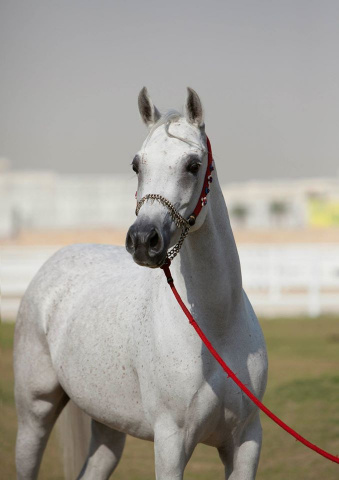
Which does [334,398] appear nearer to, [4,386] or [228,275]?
[4,386]

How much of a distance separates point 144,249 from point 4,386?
6.96 metres

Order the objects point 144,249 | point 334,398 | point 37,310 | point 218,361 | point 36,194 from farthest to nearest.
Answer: point 36,194
point 334,398
point 37,310
point 218,361
point 144,249

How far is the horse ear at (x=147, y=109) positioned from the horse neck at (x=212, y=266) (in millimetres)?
341

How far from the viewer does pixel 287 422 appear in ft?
22.9

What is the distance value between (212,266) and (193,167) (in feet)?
1.48

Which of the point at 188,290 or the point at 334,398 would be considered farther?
the point at 334,398

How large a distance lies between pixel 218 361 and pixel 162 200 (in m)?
0.72

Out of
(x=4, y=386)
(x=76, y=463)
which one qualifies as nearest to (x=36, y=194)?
(x=4, y=386)

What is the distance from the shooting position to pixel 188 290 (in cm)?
306

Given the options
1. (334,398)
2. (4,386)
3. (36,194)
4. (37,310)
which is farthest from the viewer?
(36,194)

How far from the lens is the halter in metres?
2.66

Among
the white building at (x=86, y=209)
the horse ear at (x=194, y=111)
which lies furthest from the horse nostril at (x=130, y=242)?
the white building at (x=86, y=209)

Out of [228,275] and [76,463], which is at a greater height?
[228,275]

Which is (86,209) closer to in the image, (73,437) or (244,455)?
(73,437)
